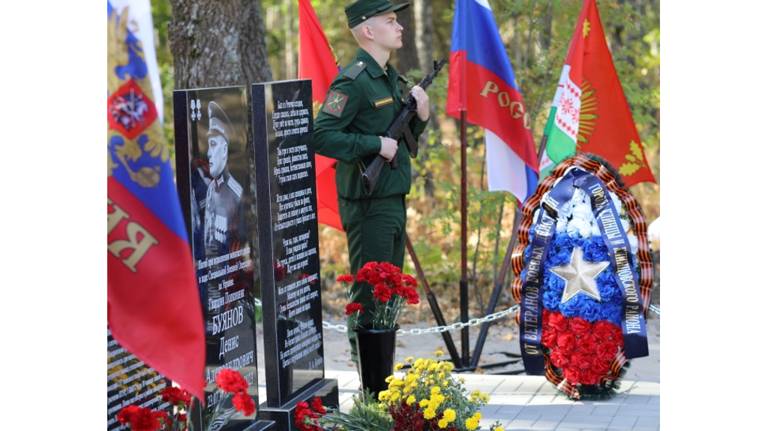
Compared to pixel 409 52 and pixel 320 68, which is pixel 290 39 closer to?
pixel 409 52

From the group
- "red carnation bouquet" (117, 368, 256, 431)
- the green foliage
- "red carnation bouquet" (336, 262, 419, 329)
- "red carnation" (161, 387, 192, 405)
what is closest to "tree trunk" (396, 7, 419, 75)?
"red carnation bouquet" (336, 262, 419, 329)

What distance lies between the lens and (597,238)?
7121 mm

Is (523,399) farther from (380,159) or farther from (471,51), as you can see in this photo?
(471,51)

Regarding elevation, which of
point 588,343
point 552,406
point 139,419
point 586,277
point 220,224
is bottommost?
point 552,406

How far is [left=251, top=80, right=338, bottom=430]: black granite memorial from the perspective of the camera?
20.0ft

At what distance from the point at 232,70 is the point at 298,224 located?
421 centimetres

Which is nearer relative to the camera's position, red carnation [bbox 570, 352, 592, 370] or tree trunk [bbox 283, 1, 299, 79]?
red carnation [bbox 570, 352, 592, 370]

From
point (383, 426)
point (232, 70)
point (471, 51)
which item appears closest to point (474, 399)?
point (383, 426)

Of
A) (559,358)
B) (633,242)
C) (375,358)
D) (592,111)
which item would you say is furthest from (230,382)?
(592,111)

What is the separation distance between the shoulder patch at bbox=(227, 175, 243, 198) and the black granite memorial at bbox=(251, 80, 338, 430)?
0.23 metres

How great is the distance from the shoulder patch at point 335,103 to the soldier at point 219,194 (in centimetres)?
140

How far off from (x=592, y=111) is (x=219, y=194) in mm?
3798

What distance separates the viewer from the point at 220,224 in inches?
223

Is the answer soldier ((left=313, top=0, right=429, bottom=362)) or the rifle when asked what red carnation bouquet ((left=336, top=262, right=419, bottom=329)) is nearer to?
soldier ((left=313, top=0, right=429, bottom=362))
